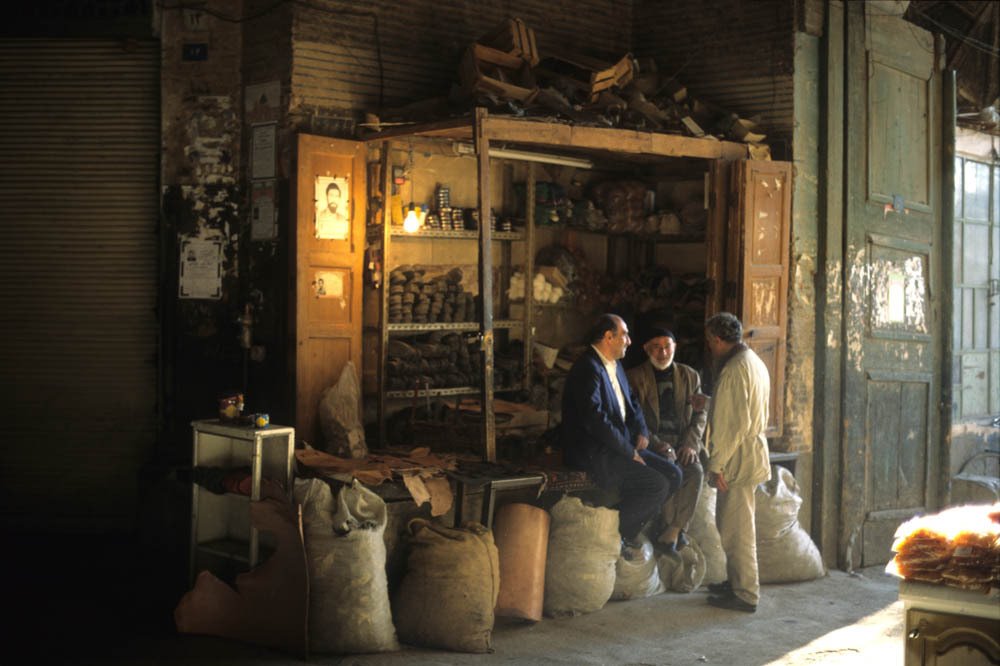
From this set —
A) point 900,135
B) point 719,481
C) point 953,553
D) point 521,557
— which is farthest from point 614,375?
point 900,135

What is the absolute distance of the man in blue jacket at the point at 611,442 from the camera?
751cm

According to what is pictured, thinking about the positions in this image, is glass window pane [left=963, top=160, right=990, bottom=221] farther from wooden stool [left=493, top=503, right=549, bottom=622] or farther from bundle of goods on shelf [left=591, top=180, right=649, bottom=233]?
wooden stool [left=493, top=503, right=549, bottom=622]

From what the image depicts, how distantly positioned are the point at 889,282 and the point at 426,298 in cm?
412

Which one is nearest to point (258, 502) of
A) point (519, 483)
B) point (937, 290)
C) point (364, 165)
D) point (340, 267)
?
point (519, 483)

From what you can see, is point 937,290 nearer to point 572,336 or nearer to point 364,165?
point 572,336

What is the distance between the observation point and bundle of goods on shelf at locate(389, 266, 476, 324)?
29.1 feet

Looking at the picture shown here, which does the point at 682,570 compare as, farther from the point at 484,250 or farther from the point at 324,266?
the point at 324,266

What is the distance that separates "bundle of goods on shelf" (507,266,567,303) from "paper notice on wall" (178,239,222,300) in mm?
2614

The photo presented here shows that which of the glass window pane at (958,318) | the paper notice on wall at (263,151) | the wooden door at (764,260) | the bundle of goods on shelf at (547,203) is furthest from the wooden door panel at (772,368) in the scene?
the paper notice on wall at (263,151)

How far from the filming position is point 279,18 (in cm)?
823

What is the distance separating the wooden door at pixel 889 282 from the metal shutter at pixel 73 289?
580 cm

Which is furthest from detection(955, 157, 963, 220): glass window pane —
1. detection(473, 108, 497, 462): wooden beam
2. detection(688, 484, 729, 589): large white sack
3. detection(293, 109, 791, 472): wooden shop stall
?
detection(473, 108, 497, 462): wooden beam

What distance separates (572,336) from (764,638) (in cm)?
403

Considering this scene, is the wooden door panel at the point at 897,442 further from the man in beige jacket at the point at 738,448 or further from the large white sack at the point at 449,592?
the large white sack at the point at 449,592
